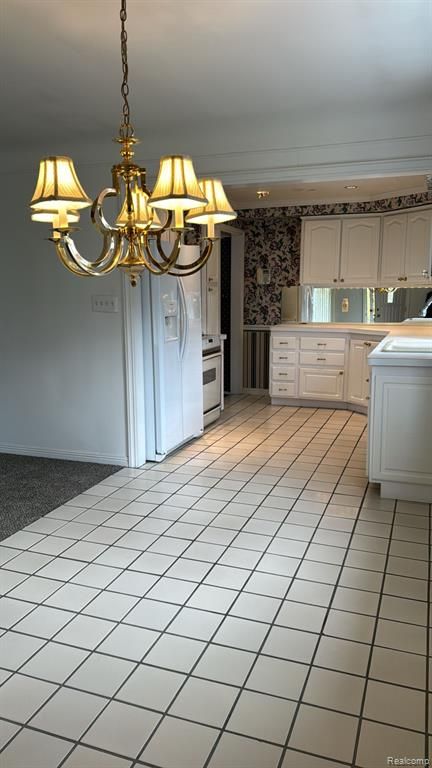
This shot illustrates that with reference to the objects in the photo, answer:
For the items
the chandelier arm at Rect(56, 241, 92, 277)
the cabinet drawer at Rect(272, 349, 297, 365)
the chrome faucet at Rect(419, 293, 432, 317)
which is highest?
the chandelier arm at Rect(56, 241, 92, 277)

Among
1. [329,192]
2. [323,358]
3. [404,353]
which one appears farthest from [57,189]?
[323,358]

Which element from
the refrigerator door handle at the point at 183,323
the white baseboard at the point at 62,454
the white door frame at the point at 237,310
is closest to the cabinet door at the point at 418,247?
the white door frame at the point at 237,310

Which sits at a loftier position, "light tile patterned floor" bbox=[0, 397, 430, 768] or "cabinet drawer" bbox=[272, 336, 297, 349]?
"cabinet drawer" bbox=[272, 336, 297, 349]

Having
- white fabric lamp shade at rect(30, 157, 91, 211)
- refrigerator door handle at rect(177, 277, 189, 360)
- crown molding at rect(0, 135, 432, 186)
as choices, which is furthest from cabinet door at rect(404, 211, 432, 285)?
white fabric lamp shade at rect(30, 157, 91, 211)

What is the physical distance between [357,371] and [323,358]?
17.6 inches

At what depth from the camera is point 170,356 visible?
4.42 m

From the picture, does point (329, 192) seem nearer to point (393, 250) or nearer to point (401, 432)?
point (393, 250)

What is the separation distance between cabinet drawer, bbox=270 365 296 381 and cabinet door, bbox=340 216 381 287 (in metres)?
1.20

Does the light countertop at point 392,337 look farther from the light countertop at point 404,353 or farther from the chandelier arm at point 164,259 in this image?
the chandelier arm at point 164,259

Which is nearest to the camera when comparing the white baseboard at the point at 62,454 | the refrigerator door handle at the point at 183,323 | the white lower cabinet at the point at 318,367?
the white baseboard at the point at 62,454

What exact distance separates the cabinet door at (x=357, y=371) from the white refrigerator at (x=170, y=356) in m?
2.13

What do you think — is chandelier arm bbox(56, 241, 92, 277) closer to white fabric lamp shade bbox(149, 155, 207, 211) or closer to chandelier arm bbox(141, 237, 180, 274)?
chandelier arm bbox(141, 237, 180, 274)

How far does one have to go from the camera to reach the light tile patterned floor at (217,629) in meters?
1.67

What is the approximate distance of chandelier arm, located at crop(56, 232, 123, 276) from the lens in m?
1.87
